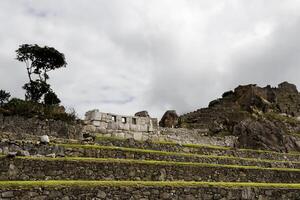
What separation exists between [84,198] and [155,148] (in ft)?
32.6

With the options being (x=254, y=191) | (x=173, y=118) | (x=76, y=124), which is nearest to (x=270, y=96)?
(x=173, y=118)

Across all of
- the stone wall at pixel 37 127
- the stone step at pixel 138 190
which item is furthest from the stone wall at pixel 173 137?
the stone step at pixel 138 190

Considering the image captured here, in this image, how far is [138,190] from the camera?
1194 cm

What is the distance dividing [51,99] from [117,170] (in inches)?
600

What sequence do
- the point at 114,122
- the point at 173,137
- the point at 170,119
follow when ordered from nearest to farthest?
1. the point at 114,122
2. the point at 173,137
3. the point at 170,119

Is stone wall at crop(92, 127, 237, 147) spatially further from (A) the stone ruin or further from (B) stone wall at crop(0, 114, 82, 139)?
(B) stone wall at crop(0, 114, 82, 139)

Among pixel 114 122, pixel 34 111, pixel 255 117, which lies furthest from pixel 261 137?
pixel 34 111

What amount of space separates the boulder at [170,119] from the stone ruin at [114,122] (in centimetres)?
959

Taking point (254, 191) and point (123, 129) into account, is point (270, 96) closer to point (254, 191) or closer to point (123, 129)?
point (123, 129)

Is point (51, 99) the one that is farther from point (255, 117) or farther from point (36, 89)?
point (255, 117)

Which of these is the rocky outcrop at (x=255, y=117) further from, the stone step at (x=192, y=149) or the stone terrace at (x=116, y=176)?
the stone terrace at (x=116, y=176)

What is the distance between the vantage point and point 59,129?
20.3 metres

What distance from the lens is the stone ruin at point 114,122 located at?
23.5m

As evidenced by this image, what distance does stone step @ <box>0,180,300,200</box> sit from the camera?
410 inches
